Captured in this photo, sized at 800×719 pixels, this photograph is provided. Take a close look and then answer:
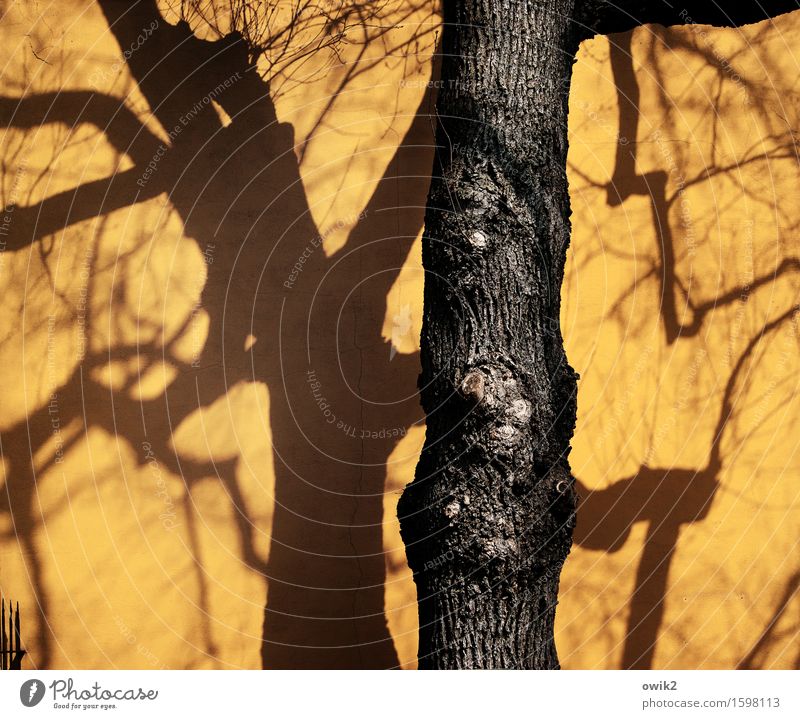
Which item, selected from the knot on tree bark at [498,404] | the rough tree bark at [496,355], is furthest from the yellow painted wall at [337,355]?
the knot on tree bark at [498,404]

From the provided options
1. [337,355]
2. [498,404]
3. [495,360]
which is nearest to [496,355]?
[495,360]

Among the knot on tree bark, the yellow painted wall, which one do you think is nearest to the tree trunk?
the knot on tree bark

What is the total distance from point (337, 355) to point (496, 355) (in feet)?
4.59

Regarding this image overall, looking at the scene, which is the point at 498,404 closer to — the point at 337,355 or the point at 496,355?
the point at 496,355

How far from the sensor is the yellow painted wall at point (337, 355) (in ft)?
11.2

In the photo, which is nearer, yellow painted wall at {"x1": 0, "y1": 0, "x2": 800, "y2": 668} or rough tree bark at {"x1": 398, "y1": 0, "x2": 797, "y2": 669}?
rough tree bark at {"x1": 398, "y1": 0, "x2": 797, "y2": 669}

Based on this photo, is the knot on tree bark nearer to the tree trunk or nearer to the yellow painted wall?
the tree trunk

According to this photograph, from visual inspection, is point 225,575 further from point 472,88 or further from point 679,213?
point 679,213

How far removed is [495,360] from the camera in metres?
2.28

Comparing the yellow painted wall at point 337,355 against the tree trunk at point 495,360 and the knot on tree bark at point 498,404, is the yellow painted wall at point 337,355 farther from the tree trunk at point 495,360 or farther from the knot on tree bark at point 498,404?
the knot on tree bark at point 498,404

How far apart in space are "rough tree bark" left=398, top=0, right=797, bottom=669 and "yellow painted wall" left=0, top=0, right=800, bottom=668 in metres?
1.17

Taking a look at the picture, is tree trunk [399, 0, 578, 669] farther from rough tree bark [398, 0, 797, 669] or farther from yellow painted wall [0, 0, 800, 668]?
yellow painted wall [0, 0, 800, 668]

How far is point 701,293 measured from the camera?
3.67 metres

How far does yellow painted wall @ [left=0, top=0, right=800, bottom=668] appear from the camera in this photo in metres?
3.43
